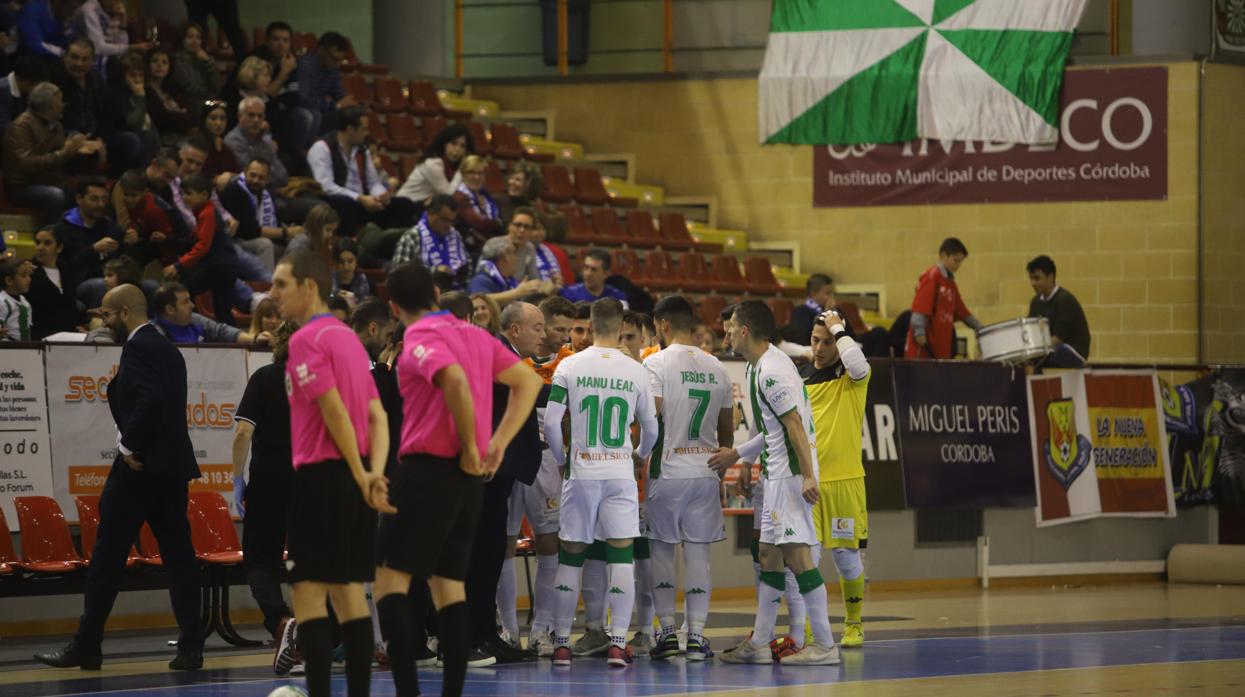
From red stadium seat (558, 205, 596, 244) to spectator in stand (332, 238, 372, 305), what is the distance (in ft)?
19.5

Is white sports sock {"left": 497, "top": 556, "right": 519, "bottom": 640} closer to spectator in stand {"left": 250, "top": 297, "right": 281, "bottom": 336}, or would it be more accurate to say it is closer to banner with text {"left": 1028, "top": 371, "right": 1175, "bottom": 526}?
spectator in stand {"left": 250, "top": 297, "right": 281, "bottom": 336}

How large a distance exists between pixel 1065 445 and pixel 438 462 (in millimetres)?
11064

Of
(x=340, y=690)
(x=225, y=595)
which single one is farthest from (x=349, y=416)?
(x=225, y=595)

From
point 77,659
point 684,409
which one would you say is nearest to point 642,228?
point 684,409

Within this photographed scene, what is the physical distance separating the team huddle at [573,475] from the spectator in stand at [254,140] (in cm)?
619

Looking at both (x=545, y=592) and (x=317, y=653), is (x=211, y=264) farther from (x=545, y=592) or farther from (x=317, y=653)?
(x=317, y=653)

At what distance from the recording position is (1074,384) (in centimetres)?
1772

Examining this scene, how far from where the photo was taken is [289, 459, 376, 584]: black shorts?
744 cm

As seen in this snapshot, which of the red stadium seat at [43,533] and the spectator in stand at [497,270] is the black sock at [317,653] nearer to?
the red stadium seat at [43,533]

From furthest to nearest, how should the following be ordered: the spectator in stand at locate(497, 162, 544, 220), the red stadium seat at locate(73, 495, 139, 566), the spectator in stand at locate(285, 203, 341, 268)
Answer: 1. the spectator in stand at locate(497, 162, 544, 220)
2. the spectator in stand at locate(285, 203, 341, 268)
3. the red stadium seat at locate(73, 495, 139, 566)

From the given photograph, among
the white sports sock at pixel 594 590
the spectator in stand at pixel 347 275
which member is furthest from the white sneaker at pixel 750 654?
the spectator in stand at pixel 347 275

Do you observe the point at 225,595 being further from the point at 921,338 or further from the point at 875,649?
the point at 921,338

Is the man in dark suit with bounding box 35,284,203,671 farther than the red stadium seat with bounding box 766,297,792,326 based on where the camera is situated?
No

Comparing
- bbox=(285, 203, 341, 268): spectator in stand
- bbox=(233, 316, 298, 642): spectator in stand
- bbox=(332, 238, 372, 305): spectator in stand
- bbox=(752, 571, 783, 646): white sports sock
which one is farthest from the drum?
bbox=(233, 316, 298, 642): spectator in stand
